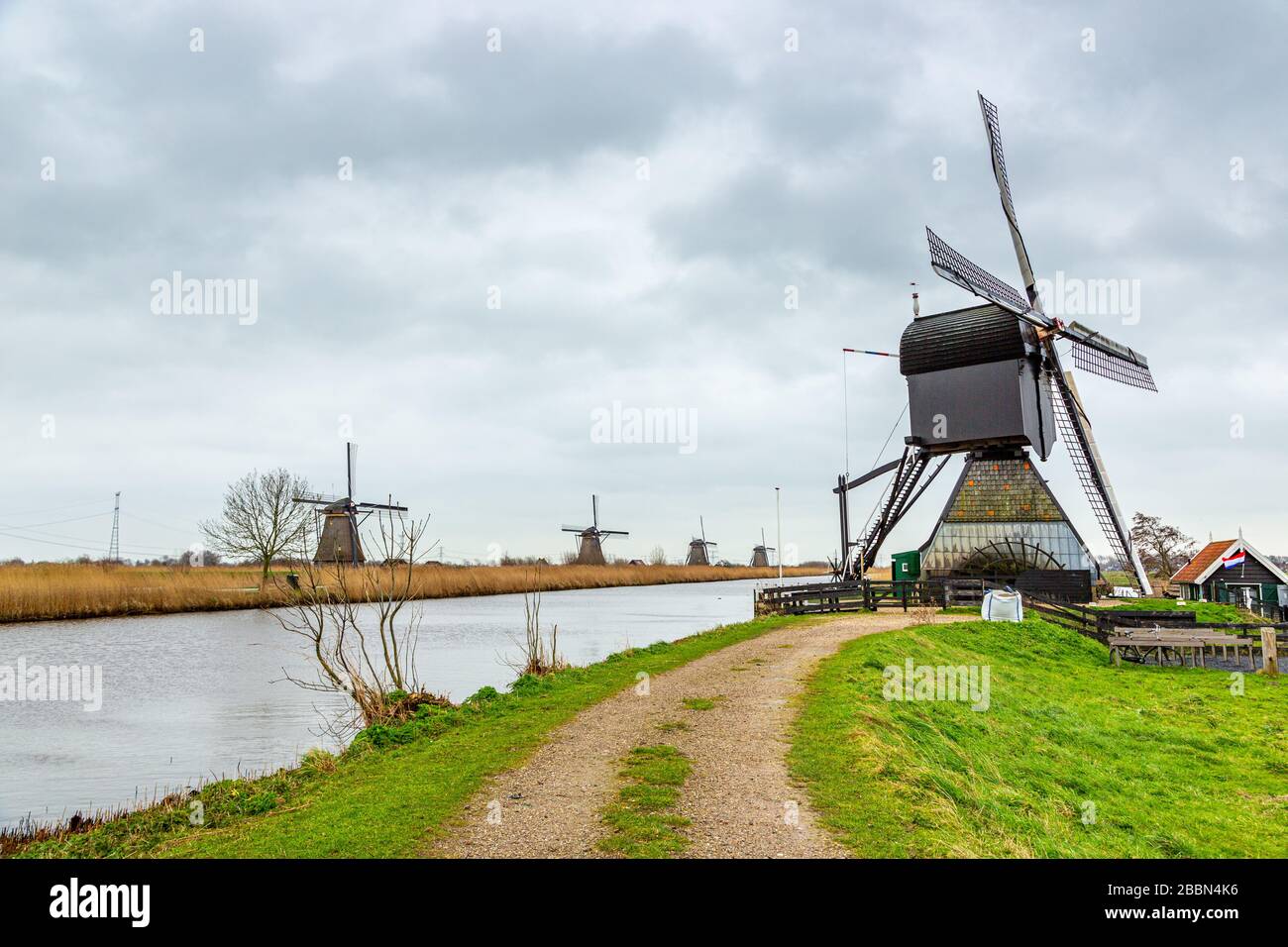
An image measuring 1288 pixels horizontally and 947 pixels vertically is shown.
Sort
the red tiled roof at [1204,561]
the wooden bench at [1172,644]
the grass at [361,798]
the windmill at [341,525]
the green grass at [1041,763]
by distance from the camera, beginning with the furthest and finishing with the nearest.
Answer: the windmill at [341,525]
the red tiled roof at [1204,561]
the wooden bench at [1172,644]
the green grass at [1041,763]
the grass at [361,798]

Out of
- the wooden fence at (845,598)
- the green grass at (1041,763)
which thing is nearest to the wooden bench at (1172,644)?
the green grass at (1041,763)

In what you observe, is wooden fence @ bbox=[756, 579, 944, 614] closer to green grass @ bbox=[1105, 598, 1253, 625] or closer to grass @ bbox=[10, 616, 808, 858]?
green grass @ bbox=[1105, 598, 1253, 625]

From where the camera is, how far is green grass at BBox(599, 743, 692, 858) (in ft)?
21.1

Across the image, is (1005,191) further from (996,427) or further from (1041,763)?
(1041,763)

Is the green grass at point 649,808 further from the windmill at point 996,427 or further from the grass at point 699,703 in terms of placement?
the windmill at point 996,427

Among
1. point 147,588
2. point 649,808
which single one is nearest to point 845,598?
point 649,808

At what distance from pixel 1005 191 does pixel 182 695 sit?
37378mm

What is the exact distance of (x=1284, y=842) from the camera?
32.1ft

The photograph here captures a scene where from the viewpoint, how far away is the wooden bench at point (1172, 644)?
21938mm

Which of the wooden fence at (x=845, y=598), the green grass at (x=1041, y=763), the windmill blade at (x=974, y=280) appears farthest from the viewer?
the windmill blade at (x=974, y=280)

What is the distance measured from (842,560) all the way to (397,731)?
2872cm

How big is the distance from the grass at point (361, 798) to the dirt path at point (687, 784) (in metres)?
0.39
